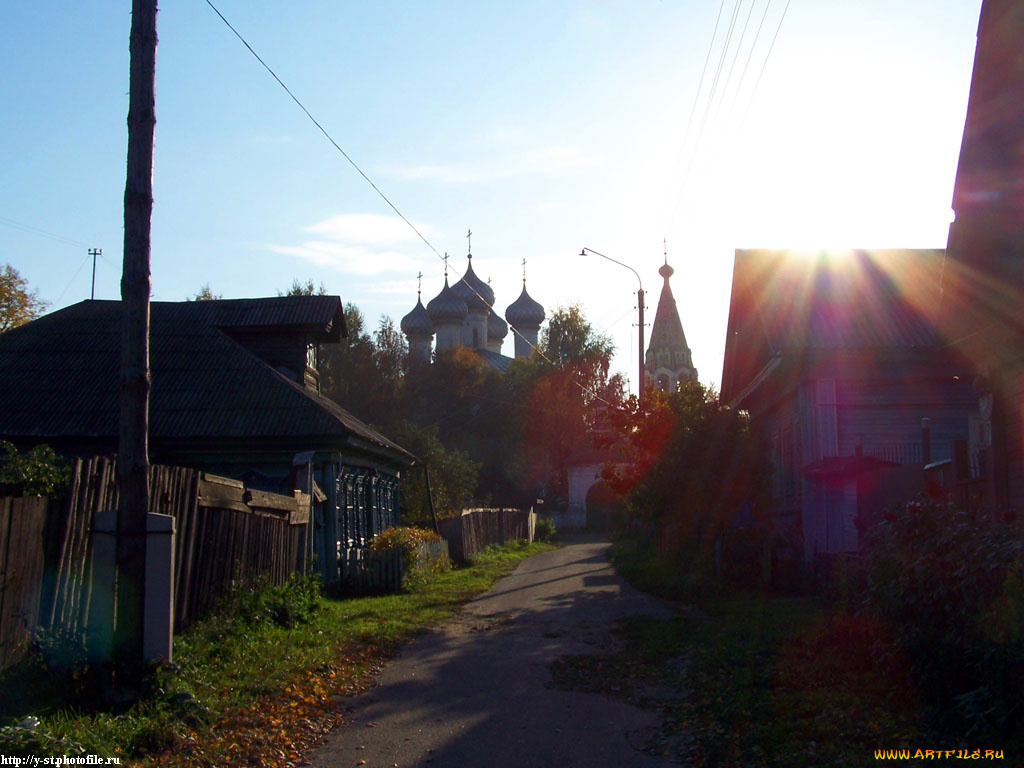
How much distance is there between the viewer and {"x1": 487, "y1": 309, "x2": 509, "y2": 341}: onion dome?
72.6 meters

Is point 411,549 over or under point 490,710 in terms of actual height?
over

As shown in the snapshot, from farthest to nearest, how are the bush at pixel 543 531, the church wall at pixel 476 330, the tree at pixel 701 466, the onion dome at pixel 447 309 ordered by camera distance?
the church wall at pixel 476 330 → the onion dome at pixel 447 309 → the bush at pixel 543 531 → the tree at pixel 701 466

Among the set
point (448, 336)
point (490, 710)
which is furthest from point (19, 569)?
point (448, 336)

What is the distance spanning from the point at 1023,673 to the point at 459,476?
1235 inches

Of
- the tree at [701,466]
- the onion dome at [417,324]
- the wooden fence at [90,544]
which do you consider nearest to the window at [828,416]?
the tree at [701,466]

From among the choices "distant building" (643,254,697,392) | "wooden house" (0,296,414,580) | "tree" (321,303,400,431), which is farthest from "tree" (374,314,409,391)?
"wooden house" (0,296,414,580)

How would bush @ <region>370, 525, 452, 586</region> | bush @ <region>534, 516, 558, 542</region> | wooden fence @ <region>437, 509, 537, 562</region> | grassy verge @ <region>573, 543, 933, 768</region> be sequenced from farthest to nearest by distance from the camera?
bush @ <region>534, 516, 558, 542</region> < wooden fence @ <region>437, 509, 537, 562</region> < bush @ <region>370, 525, 452, 586</region> < grassy verge @ <region>573, 543, 933, 768</region>

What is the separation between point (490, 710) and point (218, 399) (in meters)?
11.6

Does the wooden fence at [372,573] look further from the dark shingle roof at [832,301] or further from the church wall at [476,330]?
the church wall at [476,330]

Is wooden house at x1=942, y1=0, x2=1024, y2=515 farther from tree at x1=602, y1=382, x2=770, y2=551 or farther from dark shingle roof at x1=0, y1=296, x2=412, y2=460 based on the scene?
dark shingle roof at x1=0, y1=296, x2=412, y2=460

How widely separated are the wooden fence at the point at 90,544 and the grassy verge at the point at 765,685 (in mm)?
3745

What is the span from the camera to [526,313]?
71250mm

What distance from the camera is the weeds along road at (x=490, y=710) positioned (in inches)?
253

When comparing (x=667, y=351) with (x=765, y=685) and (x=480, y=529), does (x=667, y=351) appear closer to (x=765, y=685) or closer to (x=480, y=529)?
(x=480, y=529)
